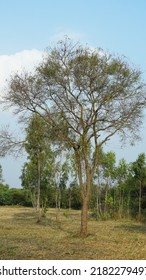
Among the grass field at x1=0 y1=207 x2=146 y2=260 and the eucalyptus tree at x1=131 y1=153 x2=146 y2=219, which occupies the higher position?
the eucalyptus tree at x1=131 y1=153 x2=146 y2=219

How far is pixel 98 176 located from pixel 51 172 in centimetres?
810

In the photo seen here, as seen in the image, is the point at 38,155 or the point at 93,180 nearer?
the point at 38,155

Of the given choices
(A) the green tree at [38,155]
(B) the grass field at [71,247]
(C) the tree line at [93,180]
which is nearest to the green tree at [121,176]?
(C) the tree line at [93,180]

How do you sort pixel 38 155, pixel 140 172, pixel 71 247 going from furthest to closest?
pixel 140 172 < pixel 38 155 < pixel 71 247

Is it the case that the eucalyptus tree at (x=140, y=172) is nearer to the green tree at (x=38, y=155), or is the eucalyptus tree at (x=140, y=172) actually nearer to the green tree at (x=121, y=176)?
the green tree at (x=121, y=176)

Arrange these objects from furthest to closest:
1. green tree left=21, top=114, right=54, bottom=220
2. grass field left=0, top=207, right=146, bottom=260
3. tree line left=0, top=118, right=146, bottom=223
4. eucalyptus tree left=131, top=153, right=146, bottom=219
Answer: eucalyptus tree left=131, top=153, right=146, bottom=219, tree line left=0, top=118, right=146, bottom=223, green tree left=21, top=114, right=54, bottom=220, grass field left=0, top=207, right=146, bottom=260

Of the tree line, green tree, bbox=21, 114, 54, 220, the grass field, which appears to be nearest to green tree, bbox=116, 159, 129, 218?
the tree line

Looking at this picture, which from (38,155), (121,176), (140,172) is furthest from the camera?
(121,176)

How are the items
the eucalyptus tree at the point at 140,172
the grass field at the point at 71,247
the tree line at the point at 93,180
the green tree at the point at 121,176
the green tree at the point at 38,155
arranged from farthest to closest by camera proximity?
the green tree at the point at 121,176 < the eucalyptus tree at the point at 140,172 < the tree line at the point at 93,180 < the green tree at the point at 38,155 < the grass field at the point at 71,247

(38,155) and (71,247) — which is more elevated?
(38,155)

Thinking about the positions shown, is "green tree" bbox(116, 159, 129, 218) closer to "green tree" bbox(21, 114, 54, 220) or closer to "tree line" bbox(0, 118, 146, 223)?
"tree line" bbox(0, 118, 146, 223)

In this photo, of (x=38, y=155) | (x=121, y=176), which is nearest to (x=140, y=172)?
(x=121, y=176)

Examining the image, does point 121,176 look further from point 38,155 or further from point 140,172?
point 38,155
